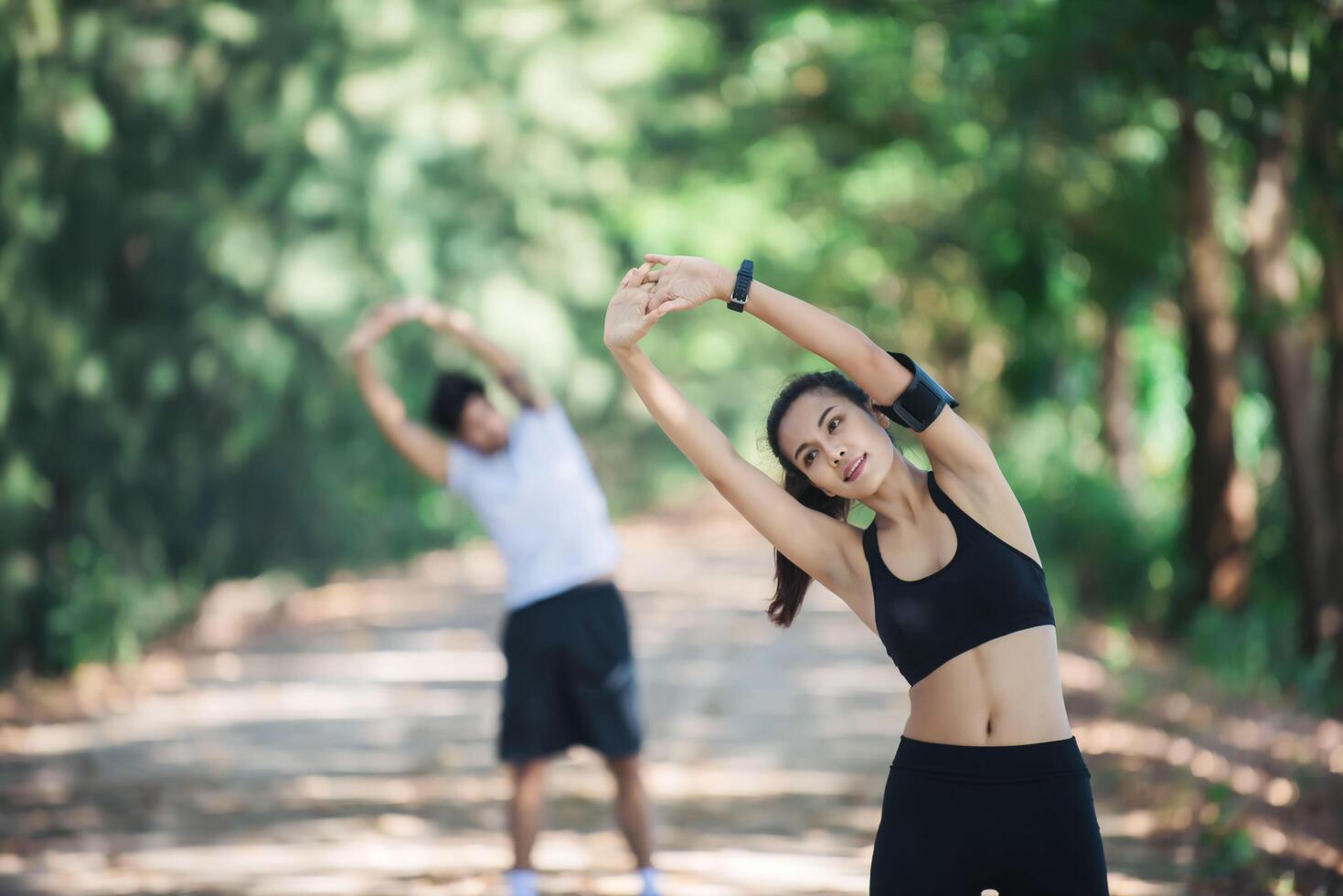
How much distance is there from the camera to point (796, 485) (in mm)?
3742

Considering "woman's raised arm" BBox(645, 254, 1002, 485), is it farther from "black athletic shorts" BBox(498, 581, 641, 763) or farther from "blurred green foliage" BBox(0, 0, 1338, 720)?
"black athletic shorts" BBox(498, 581, 641, 763)

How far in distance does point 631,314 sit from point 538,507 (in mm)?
2333

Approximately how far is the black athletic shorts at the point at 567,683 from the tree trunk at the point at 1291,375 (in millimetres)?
5164

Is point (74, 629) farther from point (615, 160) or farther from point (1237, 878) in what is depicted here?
point (615, 160)

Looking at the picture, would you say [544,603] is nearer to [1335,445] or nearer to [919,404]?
[919,404]

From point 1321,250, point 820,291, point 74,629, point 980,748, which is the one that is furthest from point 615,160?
point 980,748

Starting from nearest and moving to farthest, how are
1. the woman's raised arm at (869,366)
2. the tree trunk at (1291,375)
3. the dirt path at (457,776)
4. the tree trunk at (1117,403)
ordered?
the woman's raised arm at (869,366) < the dirt path at (457,776) < the tree trunk at (1291,375) < the tree trunk at (1117,403)

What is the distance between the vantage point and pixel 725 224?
1961cm

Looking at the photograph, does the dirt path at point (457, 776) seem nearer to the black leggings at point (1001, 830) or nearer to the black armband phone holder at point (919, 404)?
the black leggings at point (1001, 830)

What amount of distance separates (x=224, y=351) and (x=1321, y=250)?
29.1 ft

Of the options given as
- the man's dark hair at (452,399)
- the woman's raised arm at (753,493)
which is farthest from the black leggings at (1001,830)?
the man's dark hair at (452,399)

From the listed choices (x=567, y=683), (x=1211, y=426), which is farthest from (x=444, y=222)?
(x=567, y=683)

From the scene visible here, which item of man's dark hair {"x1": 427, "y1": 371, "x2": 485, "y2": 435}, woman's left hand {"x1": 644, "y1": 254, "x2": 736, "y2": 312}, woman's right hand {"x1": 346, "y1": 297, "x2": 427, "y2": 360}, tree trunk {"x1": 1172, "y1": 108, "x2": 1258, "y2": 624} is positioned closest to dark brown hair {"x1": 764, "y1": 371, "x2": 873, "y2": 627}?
woman's left hand {"x1": 644, "y1": 254, "x2": 736, "y2": 312}

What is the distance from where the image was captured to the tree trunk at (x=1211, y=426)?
1099 cm
